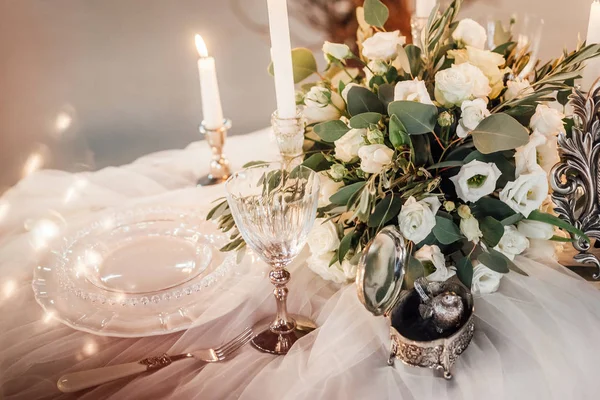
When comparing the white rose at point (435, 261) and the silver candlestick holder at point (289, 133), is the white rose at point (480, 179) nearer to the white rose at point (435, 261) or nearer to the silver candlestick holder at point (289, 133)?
the white rose at point (435, 261)

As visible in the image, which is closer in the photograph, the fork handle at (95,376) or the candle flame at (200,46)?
the fork handle at (95,376)

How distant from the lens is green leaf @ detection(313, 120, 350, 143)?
0.66m

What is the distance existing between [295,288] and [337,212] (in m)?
0.13

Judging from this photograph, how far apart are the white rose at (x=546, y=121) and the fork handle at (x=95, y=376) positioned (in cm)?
49

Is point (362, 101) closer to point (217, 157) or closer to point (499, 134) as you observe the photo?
point (499, 134)

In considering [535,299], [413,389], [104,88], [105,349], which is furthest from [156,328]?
[104,88]

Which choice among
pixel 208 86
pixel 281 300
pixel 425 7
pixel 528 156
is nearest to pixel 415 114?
pixel 528 156

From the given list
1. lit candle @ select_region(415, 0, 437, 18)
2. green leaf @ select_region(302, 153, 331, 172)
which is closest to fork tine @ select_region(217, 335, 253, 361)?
green leaf @ select_region(302, 153, 331, 172)

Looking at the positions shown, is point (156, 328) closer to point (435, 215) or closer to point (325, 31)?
point (435, 215)

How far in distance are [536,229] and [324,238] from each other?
0.23m

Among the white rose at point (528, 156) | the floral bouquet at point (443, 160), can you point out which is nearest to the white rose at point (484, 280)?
the floral bouquet at point (443, 160)

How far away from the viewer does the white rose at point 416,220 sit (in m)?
0.57

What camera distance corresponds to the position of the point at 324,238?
0.64 metres

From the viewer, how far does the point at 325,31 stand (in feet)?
4.88
